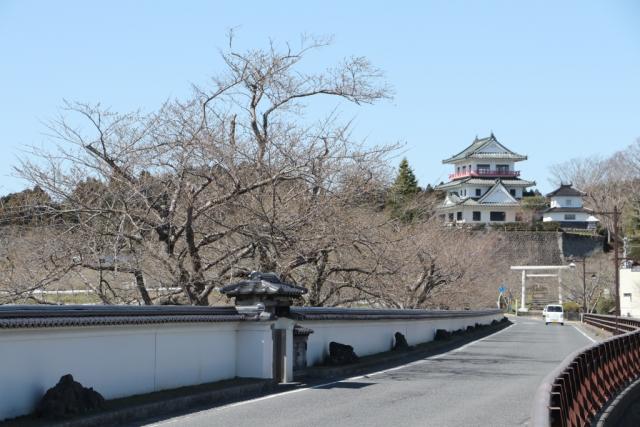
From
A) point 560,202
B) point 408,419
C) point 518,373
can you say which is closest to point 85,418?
point 408,419

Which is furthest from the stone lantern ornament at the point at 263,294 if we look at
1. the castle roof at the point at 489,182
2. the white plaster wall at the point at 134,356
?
the castle roof at the point at 489,182

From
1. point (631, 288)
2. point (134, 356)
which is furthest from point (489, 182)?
point (134, 356)

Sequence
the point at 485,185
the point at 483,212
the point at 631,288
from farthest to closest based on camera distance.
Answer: the point at 485,185, the point at 483,212, the point at 631,288

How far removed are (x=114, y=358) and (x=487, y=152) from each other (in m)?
116

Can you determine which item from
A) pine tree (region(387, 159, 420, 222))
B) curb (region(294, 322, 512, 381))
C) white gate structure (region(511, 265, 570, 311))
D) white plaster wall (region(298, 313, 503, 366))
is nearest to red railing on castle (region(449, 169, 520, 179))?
white gate structure (region(511, 265, 570, 311))

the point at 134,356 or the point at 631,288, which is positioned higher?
the point at 631,288

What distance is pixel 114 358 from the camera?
11.9 metres

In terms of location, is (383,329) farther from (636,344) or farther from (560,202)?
(560,202)

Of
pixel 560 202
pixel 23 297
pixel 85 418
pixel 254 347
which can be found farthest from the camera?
pixel 560 202

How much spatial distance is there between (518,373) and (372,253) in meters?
5.31

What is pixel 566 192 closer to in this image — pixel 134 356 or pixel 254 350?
pixel 254 350

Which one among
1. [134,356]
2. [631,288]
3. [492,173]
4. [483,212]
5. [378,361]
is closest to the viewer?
[134,356]

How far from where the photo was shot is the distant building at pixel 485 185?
11219 cm

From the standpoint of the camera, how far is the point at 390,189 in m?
22.4
